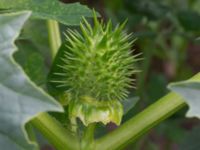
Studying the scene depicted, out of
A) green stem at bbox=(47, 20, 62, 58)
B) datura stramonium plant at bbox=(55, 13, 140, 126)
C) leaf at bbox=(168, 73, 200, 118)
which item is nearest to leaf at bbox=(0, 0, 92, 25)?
datura stramonium plant at bbox=(55, 13, 140, 126)

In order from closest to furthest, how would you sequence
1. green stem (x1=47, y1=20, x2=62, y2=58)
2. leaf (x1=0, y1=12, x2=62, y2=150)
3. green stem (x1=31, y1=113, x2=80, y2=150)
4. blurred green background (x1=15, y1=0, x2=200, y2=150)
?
leaf (x1=0, y1=12, x2=62, y2=150) → green stem (x1=31, y1=113, x2=80, y2=150) → green stem (x1=47, y1=20, x2=62, y2=58) → blurred green background (x1=15, y1=0, x2=200, y2=150)

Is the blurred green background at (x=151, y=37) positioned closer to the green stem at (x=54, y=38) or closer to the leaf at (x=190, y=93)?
the green stem at (x=54, y=38)

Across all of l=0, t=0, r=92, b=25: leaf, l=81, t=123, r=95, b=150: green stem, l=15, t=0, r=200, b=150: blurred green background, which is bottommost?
l=15, t=0, r=200, b=150: blurred green background

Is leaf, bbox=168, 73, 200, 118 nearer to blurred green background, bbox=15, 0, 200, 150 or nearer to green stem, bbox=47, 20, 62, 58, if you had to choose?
green stem, bbox=47, 20, 62, 58

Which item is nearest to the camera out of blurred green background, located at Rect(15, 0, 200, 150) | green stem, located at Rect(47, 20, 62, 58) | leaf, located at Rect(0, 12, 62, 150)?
leaf, located at Rect(0, 12, 62, 150)

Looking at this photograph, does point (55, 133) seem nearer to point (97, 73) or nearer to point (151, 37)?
point (97, 73)

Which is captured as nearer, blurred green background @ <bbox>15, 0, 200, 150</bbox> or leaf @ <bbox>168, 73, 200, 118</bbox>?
leaf @ <bbox>168, 73, 200, 118</bbox>

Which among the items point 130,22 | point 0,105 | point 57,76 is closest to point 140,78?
point 130,22
